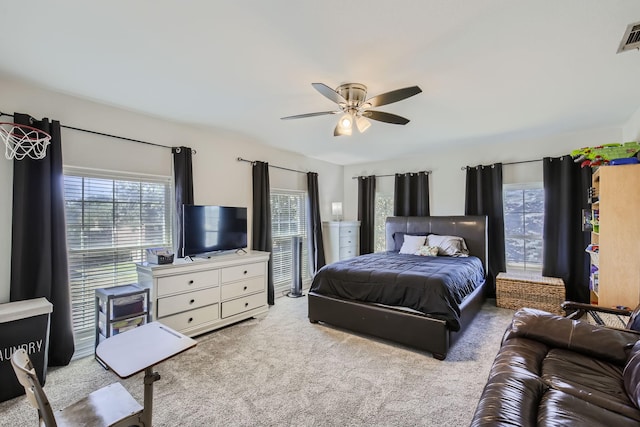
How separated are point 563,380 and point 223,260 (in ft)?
10.2

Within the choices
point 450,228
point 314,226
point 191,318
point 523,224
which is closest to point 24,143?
point 191,318

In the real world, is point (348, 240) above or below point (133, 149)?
below

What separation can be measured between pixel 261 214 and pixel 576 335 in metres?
3.61

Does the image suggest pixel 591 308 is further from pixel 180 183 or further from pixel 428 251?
pixel 180 183

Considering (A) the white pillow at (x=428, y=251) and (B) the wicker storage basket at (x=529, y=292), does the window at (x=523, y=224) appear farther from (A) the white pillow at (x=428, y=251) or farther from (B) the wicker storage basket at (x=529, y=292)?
(A) the white pillow at (x=428, y=251)

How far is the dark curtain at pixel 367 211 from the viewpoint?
231 inches

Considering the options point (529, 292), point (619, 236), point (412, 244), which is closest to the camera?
point (619, 236)

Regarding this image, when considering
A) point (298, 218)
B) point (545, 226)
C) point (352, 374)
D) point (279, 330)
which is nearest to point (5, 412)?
point (279, 330)

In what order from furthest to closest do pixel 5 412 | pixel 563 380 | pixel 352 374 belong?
pixel 352 374, pixel 5 412, pixel 563 380

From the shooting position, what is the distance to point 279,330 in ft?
11.1

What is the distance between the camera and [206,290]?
326cm

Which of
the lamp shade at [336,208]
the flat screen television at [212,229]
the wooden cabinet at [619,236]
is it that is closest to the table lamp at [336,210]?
the lamp shade at [336,208]

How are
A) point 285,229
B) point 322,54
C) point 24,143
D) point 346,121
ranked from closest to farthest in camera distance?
point 322,54 < point 24,143 < point 346,121 < point 285,229

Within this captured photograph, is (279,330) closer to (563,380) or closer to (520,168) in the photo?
(563,380)
